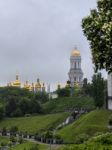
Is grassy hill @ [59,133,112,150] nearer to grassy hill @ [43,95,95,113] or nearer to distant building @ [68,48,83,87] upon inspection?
grassy hill @ [43,95,95,113]

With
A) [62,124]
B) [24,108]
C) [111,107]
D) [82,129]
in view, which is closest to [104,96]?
[111,107]

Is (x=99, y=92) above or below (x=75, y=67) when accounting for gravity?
below

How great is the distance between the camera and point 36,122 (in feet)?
315

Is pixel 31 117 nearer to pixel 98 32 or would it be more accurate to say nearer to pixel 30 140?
pixel 30 140

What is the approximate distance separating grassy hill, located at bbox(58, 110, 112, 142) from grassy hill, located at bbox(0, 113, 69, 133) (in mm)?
5351

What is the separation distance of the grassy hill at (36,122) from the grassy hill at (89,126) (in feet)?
17.6

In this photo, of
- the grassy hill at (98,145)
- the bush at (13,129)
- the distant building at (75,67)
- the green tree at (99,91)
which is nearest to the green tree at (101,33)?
the grassy hill at (98,145)

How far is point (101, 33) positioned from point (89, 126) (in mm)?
53251

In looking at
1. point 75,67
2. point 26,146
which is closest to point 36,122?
point 26,146

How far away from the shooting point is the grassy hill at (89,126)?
2827 inches

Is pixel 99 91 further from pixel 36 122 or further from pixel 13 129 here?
pixel 13 129

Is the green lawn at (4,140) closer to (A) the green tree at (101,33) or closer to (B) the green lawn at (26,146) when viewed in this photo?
(B) the green lawn at (26,146)

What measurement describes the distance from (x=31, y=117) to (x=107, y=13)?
80.7m

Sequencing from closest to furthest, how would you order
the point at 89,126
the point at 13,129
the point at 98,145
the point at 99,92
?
the point at 98,145 → the point at 89,126 → the point at 99,92 → the point at 13,129
